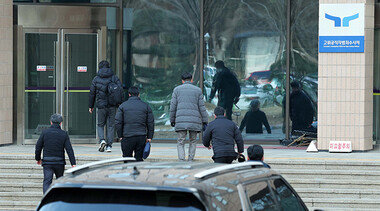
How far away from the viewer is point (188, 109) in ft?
A: 40.9

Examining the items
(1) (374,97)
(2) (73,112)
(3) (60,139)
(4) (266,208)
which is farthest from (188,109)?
(4) (266,208)

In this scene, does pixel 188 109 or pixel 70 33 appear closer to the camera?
pixel 188 109

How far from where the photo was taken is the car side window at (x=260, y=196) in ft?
14.9

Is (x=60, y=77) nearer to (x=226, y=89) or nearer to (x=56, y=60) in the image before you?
(x=56, y=60)

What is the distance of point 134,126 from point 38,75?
17.5 ft

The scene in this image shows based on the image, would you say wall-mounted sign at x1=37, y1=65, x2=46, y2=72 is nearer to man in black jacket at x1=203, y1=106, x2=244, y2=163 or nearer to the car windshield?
man in black jacket at x1=203, y1=106, x2=244, y2=163

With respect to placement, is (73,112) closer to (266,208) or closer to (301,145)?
(301,145)

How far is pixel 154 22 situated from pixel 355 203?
7286mm

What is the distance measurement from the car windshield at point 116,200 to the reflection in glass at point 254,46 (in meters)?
13.1

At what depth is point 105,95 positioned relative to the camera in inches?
566

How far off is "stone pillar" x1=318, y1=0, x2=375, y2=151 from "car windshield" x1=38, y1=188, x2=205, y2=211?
11.3 metres

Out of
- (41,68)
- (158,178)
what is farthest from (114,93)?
(158,178)

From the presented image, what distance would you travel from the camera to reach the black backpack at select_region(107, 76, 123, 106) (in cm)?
1427

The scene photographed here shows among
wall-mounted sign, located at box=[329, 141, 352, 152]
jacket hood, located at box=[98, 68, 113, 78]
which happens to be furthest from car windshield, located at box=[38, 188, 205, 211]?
wall-mounted sign, located at box=[329, 141, 352, 152]
